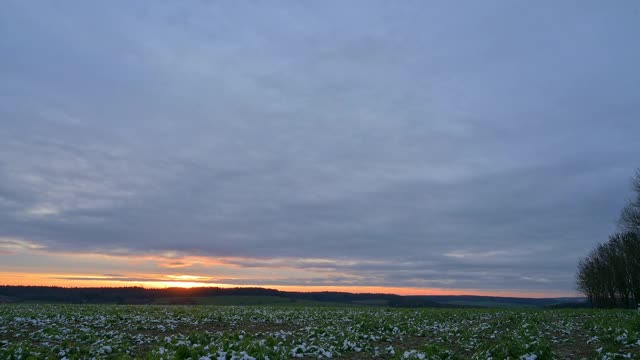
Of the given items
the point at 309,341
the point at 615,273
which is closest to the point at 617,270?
the point at 615,273

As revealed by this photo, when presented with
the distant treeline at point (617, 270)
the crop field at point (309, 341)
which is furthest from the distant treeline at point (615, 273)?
the crop field at point (309, 341)

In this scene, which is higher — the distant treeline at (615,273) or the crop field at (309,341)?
the distant treeline at (615,273)

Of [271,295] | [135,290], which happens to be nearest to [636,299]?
[271,295]

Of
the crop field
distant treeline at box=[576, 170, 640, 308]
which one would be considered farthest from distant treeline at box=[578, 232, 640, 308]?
the crop field

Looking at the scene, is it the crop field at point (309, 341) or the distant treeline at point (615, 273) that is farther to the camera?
the distant treeline at point (615, 273)

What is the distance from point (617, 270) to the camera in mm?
66000

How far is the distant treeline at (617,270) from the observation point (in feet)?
174

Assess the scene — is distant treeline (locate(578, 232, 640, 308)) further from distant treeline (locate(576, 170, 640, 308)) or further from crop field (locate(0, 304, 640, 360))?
crop field (locate(0, 304, 640, 360))

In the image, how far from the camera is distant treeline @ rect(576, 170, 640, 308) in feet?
174

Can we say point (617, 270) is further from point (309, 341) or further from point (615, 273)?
point (309, 341)

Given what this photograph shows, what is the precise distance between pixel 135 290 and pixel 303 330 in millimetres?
94083

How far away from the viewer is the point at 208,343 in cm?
1889

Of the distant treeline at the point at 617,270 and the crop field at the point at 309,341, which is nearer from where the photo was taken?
the crop field at the point at 309,341

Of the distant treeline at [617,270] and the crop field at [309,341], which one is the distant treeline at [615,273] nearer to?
the distant treeline at [617,270]
